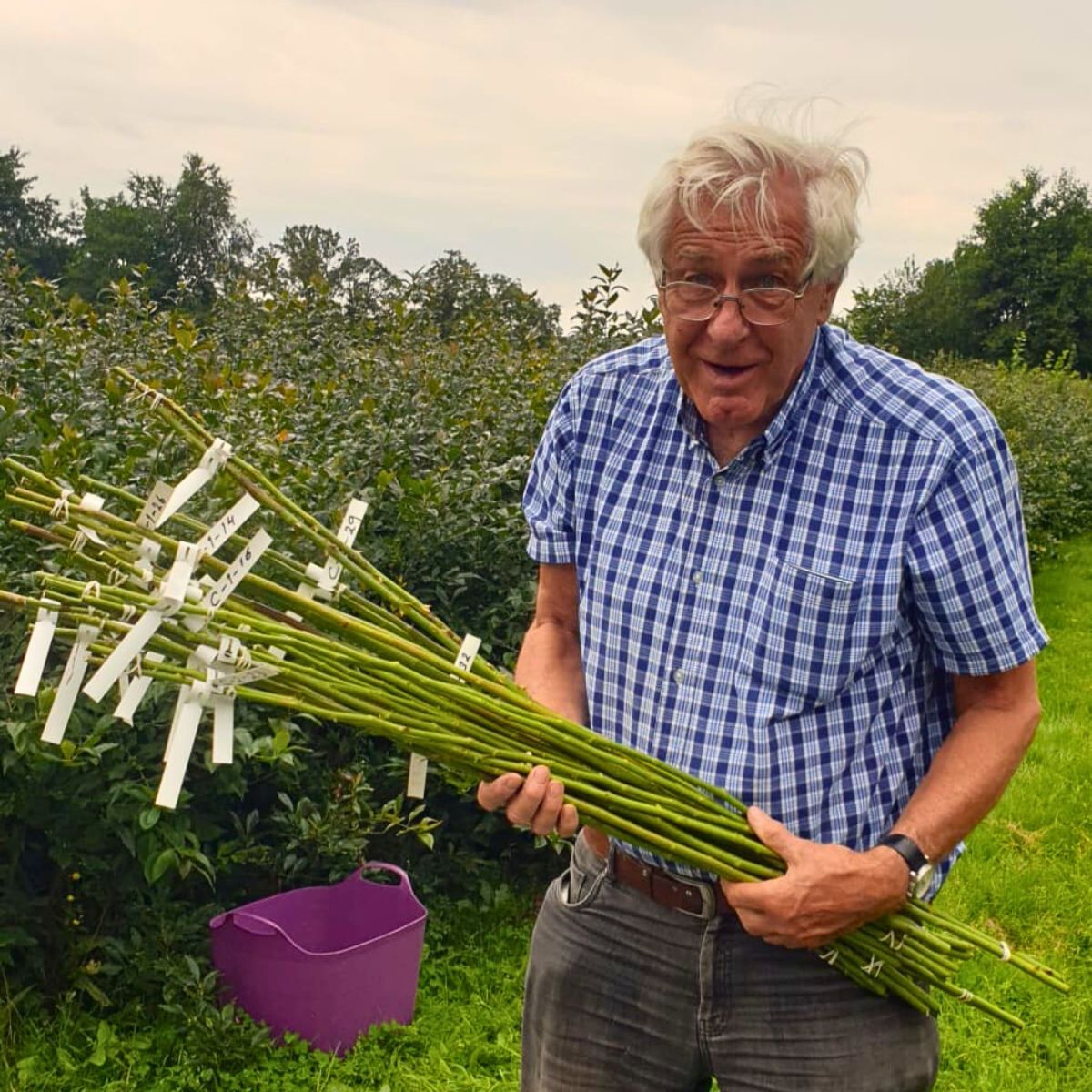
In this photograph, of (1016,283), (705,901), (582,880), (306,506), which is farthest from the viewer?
(1016,283)

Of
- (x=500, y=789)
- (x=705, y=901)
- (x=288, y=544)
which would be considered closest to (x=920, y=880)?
(x=705, y=901)

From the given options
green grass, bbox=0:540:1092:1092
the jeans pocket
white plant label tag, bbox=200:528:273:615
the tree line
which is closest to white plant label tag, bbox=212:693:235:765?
white plant label tag, bbox=200:528:273:615

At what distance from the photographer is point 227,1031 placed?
11.3 feet

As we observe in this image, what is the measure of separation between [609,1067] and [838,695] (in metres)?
0.80

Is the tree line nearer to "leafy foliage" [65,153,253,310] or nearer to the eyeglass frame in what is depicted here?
"leafy foliage" [65,153,253,310]

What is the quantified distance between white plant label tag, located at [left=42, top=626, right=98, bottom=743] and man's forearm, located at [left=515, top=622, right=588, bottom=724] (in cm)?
→ 90

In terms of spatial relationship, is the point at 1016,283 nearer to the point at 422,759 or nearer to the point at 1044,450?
the point at 1044,450

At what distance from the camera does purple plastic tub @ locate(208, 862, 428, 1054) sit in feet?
11.4

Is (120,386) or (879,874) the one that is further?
(120,386)

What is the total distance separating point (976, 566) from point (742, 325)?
50cm

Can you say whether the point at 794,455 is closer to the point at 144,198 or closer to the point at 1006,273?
the point at 144,198

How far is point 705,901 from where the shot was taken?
2.07m

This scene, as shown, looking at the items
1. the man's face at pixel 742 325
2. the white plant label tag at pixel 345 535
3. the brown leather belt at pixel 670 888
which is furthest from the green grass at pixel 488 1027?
the man's face at pixel 742 325

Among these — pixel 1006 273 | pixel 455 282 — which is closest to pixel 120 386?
pixel 455 282
